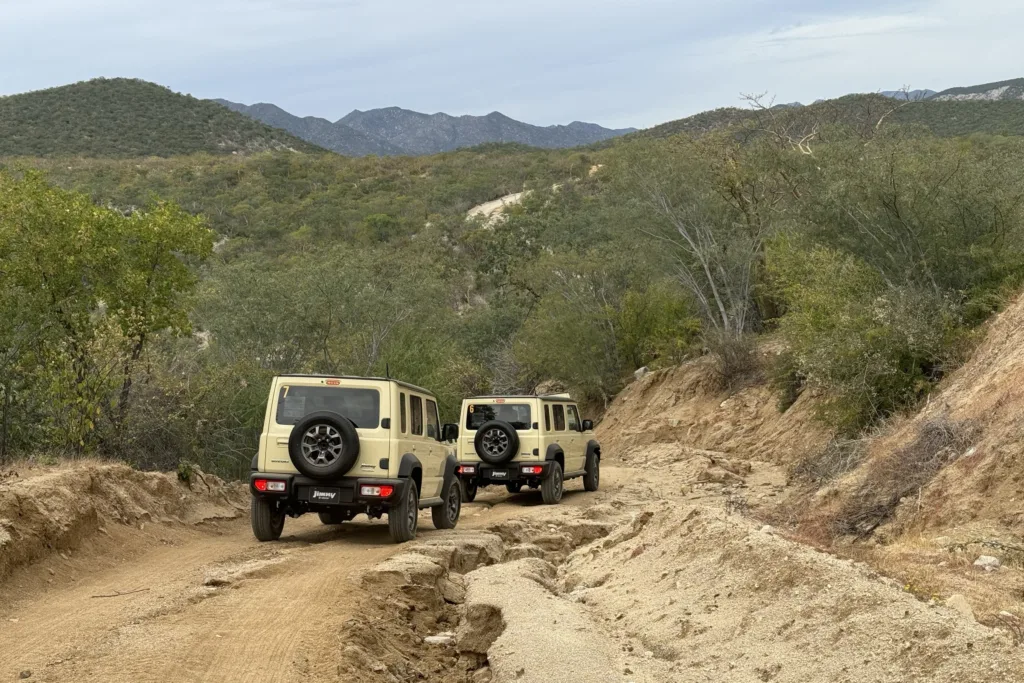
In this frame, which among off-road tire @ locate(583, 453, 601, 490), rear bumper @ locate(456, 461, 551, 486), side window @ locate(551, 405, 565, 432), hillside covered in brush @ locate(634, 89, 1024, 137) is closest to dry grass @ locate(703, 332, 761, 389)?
off-road tire @ locate(583, 453, 601, 490)

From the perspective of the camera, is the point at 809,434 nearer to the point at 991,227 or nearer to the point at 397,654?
the point at 991,227

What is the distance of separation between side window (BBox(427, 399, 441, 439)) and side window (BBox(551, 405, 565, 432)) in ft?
17.8

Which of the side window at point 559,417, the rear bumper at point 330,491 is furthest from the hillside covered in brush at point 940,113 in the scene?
the rear bumper at point 330,491

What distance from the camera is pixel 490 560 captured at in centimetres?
1264

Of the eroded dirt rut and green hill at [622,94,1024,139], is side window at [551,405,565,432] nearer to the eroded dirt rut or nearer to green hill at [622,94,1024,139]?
the eroded dirt rut

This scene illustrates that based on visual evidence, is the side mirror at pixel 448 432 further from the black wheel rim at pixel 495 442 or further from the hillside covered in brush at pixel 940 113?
the hillside covered in brush at pixel 940 113

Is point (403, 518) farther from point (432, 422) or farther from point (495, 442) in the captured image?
point (495, 442)

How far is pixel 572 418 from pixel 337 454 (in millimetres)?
9268

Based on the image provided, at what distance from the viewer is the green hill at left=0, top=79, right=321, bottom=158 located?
90500mm

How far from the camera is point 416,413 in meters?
13.8

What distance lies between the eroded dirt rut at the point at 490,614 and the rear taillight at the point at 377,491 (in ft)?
2.05

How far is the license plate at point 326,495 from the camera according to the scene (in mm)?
12492

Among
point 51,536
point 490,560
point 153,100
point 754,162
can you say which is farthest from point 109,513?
point 153,100

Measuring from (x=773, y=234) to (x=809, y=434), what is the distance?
999cm
